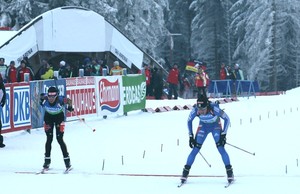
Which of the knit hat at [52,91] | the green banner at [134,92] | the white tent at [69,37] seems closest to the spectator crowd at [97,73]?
the green banner at [134,92]

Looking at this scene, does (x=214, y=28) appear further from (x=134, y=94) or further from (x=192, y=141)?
(x=192, y=141)

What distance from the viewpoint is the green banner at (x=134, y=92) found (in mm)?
23781

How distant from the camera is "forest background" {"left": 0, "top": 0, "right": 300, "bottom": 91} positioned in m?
44.2

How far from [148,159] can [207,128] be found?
279 centimetres

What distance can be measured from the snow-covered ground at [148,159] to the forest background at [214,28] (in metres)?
22.9

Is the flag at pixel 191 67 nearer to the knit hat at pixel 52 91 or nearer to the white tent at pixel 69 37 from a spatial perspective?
the white tent at pixel 69 37

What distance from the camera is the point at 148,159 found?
13.7 metres

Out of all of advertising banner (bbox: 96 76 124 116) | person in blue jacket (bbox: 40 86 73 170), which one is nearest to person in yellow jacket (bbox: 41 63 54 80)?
advertising banner (bbox: 96 76 124 116)

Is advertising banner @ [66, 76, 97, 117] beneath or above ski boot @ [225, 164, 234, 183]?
above

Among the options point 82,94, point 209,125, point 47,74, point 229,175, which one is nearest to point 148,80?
point 47,74

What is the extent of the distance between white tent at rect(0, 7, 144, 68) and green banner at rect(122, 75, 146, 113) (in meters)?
4.53

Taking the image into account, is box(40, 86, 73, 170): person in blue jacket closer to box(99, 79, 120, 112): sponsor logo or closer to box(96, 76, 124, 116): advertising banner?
box(96, 76, 124, 116): advertising banner

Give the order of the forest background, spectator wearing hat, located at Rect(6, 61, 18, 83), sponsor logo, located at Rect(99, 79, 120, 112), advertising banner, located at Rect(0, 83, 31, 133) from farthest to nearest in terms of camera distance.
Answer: the forest background
sponsor logo, located at Rect(99, 79, 120, 112)
spectator wearing hat, located at Rect(6, 61, 18, 83)
advertising banner, located at Rect(0, 83, 31, 133)

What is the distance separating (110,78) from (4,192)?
12469 mm
